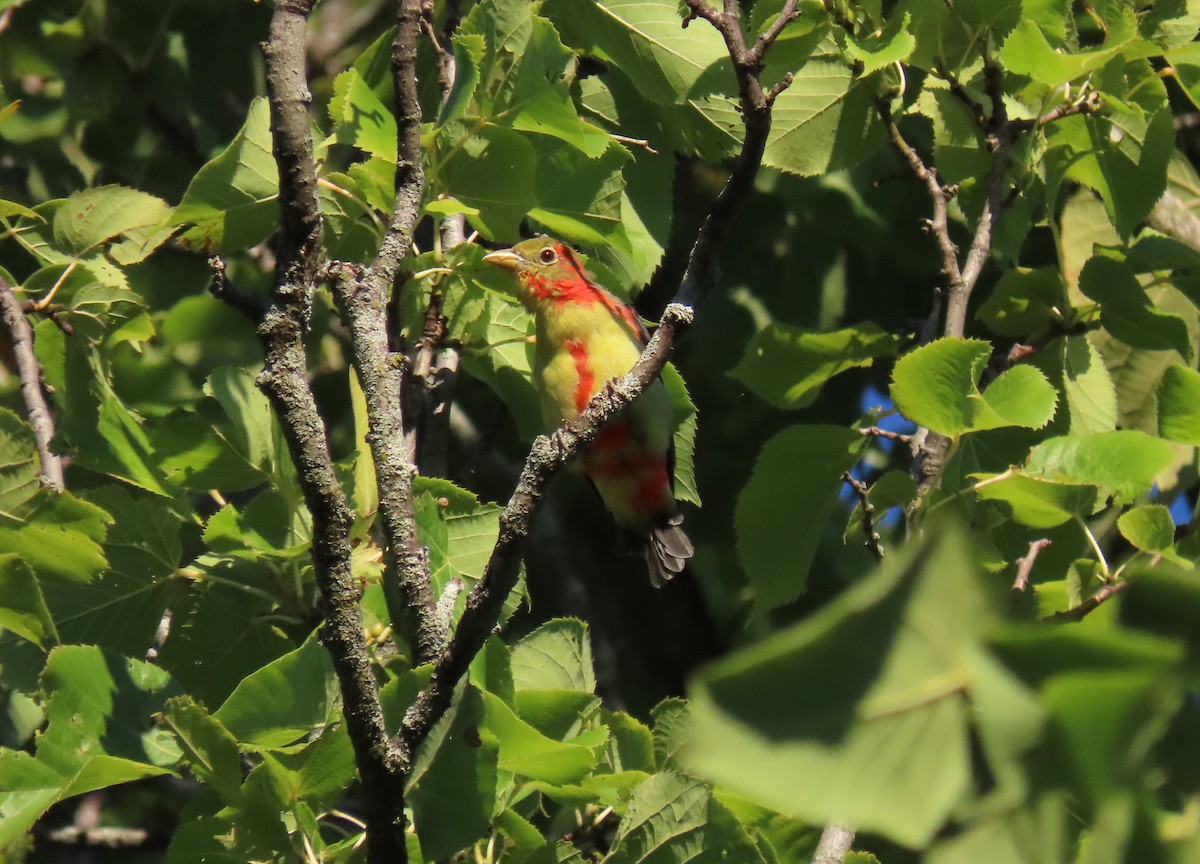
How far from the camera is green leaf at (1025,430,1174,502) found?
8.00ft

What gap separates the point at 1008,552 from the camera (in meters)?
3.21

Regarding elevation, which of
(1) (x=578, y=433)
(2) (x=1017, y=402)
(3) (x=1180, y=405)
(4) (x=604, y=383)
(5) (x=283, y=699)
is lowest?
(4) (x=604, y=383)

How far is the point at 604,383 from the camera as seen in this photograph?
4.25 m

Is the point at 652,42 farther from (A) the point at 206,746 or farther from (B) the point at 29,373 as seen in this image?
(A) the point at 206,746

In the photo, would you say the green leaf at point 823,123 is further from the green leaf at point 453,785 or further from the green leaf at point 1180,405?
the green leaf at point 453,785

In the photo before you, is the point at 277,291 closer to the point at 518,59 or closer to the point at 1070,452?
the point at 518,59

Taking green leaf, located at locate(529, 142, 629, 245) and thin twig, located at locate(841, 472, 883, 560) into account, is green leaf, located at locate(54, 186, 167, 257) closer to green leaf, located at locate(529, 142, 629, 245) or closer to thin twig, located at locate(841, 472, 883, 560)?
green leaf, located at locate(529, 142, 629, 245)

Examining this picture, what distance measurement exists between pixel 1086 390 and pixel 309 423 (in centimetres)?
225

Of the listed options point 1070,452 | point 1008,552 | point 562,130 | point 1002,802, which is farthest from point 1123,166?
point 1002,802

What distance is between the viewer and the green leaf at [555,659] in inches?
118

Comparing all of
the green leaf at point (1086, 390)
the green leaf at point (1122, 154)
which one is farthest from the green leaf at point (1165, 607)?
the green leaf at point (1122, 154)

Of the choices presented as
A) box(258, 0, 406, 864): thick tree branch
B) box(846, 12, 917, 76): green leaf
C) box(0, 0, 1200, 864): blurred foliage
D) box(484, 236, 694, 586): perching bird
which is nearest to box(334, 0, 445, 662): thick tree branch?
box(0, 0, 1200, 864): blurred foliage

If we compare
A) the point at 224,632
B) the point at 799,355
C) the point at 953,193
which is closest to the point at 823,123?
the point at 953,193

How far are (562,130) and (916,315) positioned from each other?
3171 millimetres
